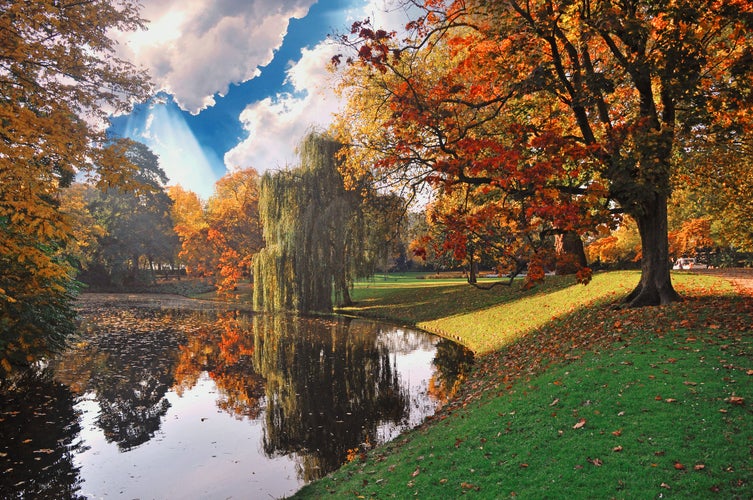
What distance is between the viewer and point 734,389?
5914mm

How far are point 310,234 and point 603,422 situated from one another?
71.0 feet

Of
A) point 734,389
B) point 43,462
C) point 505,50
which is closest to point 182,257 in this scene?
point 43,462

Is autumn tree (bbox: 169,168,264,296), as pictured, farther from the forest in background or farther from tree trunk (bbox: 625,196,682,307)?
tree trunk (bbox: 625,196,682,307)

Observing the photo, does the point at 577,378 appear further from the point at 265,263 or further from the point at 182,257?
the point at 182,257

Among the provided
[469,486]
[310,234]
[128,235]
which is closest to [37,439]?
[469,486]

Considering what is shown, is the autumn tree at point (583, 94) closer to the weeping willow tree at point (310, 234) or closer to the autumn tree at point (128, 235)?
the weeping willow tree at point (310, 234)

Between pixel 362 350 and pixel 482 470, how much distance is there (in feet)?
39.3

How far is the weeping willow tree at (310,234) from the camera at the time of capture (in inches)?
1029

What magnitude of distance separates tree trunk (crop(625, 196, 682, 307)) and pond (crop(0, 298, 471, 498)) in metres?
5.72

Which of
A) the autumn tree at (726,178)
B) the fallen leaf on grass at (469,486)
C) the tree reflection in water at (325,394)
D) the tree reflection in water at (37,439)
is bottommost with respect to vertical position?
the tree reflection in water at (325,394)

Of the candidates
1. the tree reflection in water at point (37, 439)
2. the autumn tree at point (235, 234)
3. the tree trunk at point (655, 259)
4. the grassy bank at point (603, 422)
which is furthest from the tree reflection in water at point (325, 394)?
the autumn tree at point (235, 234)

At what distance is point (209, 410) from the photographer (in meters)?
11.1

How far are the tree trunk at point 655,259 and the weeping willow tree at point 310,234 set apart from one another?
16.5m

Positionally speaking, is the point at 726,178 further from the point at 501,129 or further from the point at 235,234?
the point at 235,234
